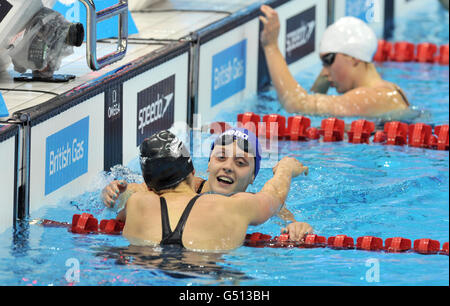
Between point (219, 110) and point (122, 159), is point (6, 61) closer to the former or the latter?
point (122, 159)

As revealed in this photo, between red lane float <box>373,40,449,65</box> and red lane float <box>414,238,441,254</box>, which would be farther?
red lane float <box>373,40,449,65</box>

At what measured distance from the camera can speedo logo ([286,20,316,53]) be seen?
732 cm

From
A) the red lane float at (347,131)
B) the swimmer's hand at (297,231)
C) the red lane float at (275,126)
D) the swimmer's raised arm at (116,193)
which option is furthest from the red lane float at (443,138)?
the swimmer's raised arm at (116,193)

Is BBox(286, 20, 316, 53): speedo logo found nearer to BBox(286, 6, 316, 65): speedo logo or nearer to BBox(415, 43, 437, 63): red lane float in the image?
BBox(286, 6, 316, 65): speedo logo

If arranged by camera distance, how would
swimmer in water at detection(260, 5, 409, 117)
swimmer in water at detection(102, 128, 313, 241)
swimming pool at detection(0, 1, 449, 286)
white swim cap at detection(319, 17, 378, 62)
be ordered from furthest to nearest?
white swim cap at detection(319, 17, 378, 62), swimmer in water at detection(260, 5, 409, 117), swimmer in water at detection(102, 128, 313, 241), swimming pool at detection(0, 1, 449, 286)

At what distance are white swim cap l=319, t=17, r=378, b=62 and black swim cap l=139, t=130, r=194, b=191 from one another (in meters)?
2.53

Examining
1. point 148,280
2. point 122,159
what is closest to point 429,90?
point 122,159

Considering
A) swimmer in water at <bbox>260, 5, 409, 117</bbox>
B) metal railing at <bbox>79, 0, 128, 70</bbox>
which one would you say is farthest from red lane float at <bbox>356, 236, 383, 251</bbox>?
swimmer in water at <bbox>260, 5, 409, 117</bbox>

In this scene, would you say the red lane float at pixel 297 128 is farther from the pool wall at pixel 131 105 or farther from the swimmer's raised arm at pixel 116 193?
the swimmer's raised arm at pixel 116 193

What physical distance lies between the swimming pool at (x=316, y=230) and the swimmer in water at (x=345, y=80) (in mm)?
148

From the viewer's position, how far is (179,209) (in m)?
3.55

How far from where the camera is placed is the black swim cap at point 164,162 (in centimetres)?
362

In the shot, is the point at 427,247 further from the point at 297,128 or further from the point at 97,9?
the point at 97,9

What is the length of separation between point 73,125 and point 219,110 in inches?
74.5
